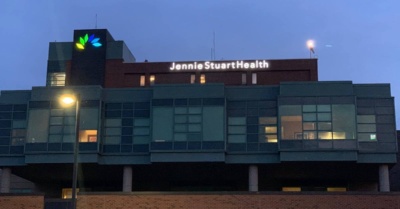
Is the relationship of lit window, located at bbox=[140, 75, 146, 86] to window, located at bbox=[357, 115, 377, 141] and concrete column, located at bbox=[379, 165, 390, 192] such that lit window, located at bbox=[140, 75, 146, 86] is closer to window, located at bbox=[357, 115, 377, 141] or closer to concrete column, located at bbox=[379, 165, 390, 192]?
window, located at bbox=[357, 115, 377, 141]

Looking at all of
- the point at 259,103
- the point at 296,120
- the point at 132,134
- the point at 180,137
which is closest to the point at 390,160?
the point at 296,120

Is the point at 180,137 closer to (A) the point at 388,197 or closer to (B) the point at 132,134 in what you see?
(B) the point at 132,134

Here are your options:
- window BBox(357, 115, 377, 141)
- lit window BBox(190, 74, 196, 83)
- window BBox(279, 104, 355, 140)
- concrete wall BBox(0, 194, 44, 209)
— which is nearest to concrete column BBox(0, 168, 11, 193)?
concrete wall BBox(0, 194, 44, 209)

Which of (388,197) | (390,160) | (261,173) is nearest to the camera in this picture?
(388,197)

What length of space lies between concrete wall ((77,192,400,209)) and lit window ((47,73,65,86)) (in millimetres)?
22922

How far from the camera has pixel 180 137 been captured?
2149 inches

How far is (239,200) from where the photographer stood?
4981cm

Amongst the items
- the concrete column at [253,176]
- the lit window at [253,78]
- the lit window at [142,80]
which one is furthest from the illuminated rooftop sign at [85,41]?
the concrete column at [253,176]

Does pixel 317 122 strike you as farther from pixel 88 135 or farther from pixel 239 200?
pixel 88 135

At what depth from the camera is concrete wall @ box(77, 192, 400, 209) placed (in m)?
49.2

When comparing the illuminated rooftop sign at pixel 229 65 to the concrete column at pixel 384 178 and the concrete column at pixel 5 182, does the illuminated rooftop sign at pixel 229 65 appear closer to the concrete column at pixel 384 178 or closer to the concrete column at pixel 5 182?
the concrete column at pixel 384 178

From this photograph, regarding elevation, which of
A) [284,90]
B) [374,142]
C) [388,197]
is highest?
[284,90]

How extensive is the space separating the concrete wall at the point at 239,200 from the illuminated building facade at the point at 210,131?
4.25 m

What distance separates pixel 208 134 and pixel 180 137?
2.32 metres
